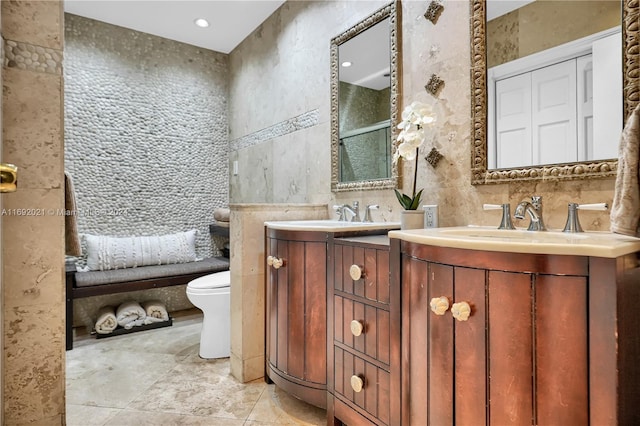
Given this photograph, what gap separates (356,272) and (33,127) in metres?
1.40

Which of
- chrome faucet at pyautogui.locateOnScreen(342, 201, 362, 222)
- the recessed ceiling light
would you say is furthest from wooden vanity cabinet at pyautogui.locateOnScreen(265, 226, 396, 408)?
the recessed ceiling light

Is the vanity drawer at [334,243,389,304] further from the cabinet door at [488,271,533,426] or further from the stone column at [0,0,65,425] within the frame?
A: the stone column at [0,0,65,425]

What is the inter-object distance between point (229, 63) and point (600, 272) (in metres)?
4.00

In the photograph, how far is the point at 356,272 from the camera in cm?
141

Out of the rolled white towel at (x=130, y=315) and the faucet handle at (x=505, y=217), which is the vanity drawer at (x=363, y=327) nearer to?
the faucet handle at (x=505, y=217)

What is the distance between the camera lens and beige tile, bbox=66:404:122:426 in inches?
65.8

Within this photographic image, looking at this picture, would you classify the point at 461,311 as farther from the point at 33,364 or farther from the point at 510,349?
the point at 33,364

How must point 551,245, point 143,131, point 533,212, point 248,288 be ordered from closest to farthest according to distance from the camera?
point 551,245, point 533,212, point 248,288, point 143,131

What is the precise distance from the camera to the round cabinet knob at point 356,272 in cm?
140

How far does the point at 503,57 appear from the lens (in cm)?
151

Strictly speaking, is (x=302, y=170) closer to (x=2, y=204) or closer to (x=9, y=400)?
(x=2, y=204)

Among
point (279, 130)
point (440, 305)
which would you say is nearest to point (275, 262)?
point (440, 305)

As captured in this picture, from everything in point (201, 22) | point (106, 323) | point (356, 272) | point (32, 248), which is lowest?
point (106, 323)

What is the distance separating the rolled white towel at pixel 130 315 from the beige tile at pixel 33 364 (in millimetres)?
1616
